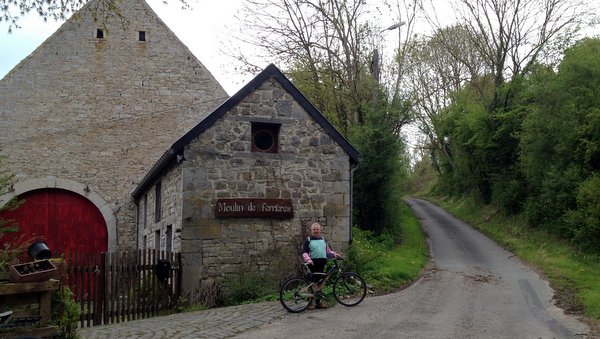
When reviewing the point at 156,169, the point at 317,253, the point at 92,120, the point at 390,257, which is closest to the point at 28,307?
the point at 317,253

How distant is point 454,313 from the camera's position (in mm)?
10578

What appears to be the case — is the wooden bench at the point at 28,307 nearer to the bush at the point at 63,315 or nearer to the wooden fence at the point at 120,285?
the bush at the point at 63,315

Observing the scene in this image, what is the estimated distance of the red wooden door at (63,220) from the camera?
66.6 ft

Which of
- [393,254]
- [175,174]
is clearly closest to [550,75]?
[393,254]

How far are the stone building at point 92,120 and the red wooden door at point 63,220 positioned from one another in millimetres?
33

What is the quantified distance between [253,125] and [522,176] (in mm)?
13454

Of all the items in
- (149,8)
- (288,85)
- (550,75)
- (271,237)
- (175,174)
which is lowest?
(271,237)

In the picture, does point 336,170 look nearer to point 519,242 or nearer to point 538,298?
point 538,298

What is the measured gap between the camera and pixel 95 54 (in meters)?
21.8

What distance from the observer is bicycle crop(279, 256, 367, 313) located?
10.6m

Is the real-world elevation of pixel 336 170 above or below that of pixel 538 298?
above

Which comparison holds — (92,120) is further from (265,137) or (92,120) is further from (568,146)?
(568,146)

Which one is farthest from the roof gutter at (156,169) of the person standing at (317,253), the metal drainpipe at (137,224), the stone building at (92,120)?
the person standing at (317,253)

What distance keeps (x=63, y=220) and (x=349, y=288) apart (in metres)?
13.0
